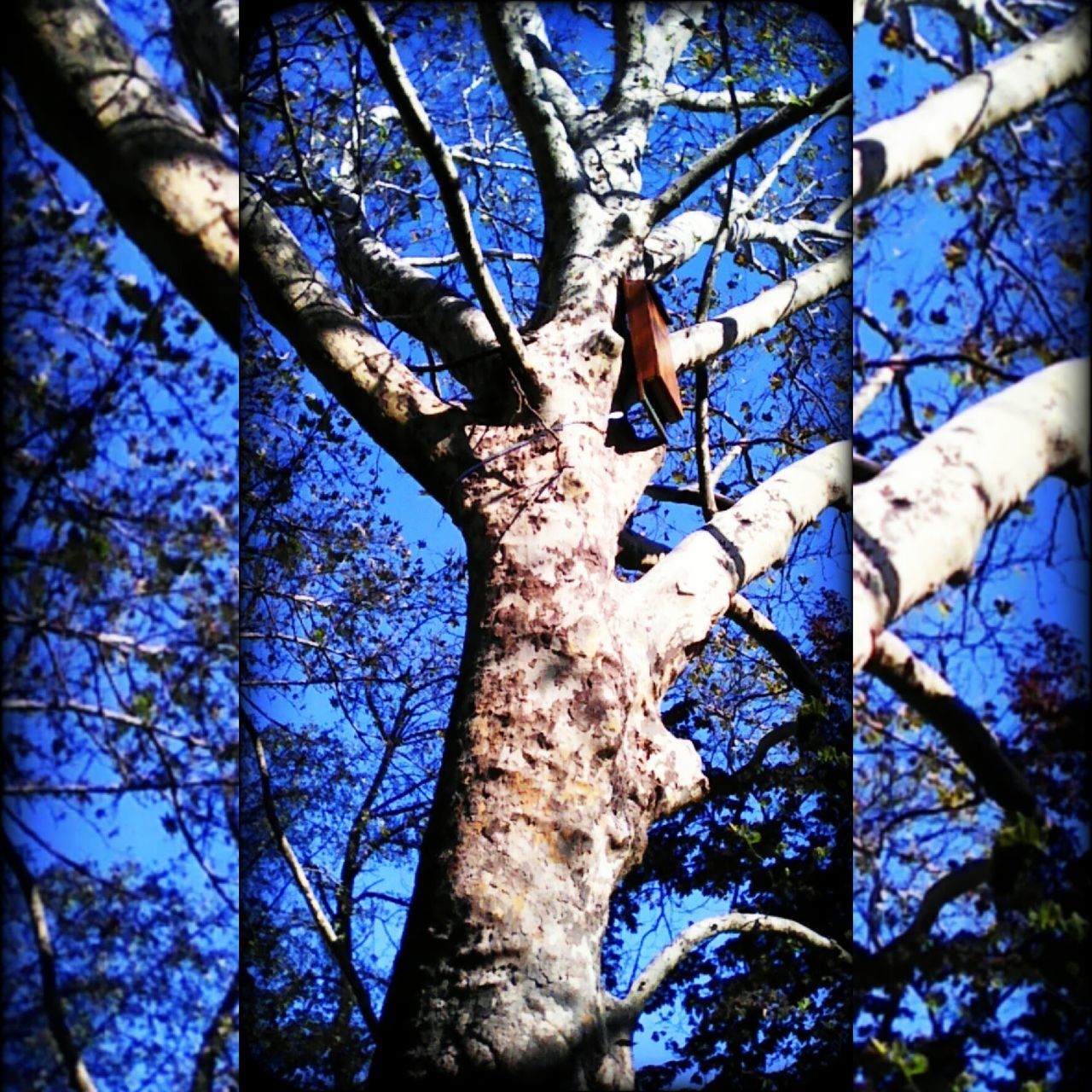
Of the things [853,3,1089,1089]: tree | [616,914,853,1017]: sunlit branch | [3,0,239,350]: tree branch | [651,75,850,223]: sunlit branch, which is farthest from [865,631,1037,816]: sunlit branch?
[3,0,239,350]: tree branch

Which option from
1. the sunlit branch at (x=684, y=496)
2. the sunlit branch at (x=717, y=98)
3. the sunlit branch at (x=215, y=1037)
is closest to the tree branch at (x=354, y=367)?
the sunlit branch at (x=684, y=496)

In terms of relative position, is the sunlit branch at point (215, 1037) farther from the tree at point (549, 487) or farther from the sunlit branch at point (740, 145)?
the sunlit branch at point (740, 145)

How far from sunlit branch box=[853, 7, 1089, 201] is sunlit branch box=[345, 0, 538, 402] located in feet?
1.90

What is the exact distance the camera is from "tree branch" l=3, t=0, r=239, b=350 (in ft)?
4.50

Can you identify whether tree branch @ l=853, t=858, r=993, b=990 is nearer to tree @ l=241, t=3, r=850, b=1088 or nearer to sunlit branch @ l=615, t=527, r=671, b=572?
tree @ l=241, t=3, r=850, b=1088

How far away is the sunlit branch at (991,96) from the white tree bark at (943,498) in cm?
33

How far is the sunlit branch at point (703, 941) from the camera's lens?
150cm

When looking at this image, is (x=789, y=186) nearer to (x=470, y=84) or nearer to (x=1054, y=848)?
(x=470, y=84)

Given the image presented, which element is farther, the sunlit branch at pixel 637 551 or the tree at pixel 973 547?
the tree at pixel 973 547

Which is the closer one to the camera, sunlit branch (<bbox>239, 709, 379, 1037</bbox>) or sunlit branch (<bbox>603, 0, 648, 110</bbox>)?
sunlit branch (<bbox>239, 709, 379, 1037</bbox>)

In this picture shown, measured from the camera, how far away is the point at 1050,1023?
67.1 inches

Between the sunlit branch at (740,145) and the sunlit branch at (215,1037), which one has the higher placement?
→ the sunlit branch at (740,145)

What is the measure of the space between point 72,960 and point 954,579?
3.60ft

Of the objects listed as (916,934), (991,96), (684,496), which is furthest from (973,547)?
(991,96)
